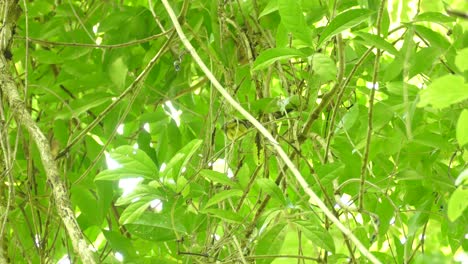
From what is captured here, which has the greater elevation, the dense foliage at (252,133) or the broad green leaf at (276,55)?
the broad green leaf at (276,55)

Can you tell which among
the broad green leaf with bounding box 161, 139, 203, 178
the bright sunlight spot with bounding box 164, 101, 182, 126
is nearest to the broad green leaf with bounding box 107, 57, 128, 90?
the bright sunlight spot with bounding box 164, 101, 182, 126

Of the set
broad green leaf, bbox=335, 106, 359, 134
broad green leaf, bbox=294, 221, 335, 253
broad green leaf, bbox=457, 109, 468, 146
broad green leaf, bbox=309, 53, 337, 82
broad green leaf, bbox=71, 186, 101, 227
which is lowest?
broad green leaf, bbox=71, 186, 101, 227

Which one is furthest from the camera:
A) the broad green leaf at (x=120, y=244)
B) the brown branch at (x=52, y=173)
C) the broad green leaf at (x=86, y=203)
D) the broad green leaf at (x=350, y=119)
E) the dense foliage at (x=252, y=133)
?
the broad green leaf at (x=86, y=203)

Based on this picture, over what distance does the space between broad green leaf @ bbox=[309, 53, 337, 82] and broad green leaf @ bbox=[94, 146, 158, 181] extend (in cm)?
27

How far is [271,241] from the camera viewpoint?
0.99 meters

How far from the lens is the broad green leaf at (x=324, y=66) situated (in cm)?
92

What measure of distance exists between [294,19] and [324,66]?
71 millimetres

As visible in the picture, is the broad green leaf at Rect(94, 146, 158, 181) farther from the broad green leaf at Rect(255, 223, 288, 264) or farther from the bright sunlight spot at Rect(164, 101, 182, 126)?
the bright sunlight spot at Rect(164, 101, 182, 126)

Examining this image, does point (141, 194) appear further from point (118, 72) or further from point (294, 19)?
point (118, 72)

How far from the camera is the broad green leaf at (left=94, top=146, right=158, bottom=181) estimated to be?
1.01 meters

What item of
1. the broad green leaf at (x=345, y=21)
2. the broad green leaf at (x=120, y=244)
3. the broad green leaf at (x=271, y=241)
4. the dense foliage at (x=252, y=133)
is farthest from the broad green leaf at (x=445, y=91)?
the broad green leaf at (x=120, y=244)

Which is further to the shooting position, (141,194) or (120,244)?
(120,244)

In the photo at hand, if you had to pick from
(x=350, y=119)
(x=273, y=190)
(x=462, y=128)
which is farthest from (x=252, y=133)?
(x=462, y=128)

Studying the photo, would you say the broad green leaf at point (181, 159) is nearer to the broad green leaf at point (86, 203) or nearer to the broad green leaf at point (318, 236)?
the broad green leaf at point (318, 236)
